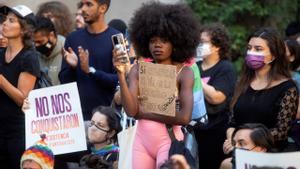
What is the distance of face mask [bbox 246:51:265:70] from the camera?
8000 millimetres

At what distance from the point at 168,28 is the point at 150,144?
0.98 meters

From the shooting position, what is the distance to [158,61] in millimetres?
7270

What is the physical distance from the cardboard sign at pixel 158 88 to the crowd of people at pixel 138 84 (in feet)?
0.15

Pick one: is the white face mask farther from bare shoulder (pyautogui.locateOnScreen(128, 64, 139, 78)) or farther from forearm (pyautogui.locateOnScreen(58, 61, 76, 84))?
bare shoulder (pyautogui.locateOnScreen(128, 64, 139, 78))

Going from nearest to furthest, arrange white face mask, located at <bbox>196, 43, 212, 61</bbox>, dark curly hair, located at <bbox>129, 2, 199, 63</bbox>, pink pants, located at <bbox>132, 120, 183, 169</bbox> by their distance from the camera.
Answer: pink pants, located at <bbox>132, 120, 183, 169</bbox> < dark curly hair, located at <bbox>129, 2, 199, 63</bbox> < white face mask, located at <bbox>196, 43, 212, 61</bbox>

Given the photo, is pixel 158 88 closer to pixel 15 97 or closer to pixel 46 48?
pixel 15 97

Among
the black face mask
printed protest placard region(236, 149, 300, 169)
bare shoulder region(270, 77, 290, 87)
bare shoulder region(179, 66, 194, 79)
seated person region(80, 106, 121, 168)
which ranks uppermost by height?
bare shoulder region(179, 66, 194, 79)

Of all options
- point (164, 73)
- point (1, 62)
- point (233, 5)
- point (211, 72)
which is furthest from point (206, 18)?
point (164, 73)

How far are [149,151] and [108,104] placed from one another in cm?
221

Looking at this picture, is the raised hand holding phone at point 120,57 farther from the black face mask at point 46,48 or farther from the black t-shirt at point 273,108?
the black face mask at point 46,48

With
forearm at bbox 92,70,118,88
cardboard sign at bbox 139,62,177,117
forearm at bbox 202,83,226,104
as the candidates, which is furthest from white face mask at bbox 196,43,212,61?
cardboard sign at bbox 139,62,177,117

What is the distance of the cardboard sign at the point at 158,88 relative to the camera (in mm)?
6965

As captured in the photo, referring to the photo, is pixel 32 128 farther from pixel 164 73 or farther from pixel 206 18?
pixel 206 18

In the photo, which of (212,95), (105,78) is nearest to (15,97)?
(105,78)
